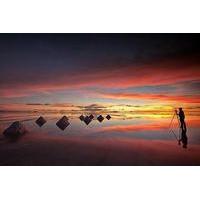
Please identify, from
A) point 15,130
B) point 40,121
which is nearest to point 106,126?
point 40,121

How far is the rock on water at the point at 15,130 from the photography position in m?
3.06

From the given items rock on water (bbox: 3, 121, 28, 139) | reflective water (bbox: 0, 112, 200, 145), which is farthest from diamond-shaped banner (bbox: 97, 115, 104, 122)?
rock on water (bbox: 3, 121, 28, 139)

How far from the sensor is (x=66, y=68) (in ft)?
10.1

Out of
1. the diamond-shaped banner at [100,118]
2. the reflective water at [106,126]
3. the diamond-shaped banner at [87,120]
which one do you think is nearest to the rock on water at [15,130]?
the reflective water at [106,126]

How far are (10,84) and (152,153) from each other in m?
1.24

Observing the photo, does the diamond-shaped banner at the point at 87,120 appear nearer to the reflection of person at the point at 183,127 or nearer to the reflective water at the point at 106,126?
the reflective water at the point at 106,126

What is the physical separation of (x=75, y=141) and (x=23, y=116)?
17.9 inches

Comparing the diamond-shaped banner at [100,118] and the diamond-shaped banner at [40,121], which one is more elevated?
the diamond-shaped banner at [100,118]

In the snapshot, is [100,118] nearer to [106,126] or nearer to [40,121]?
[106,126]

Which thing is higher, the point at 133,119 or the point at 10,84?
the point at 10,84

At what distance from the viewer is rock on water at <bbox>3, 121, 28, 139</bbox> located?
306cm
